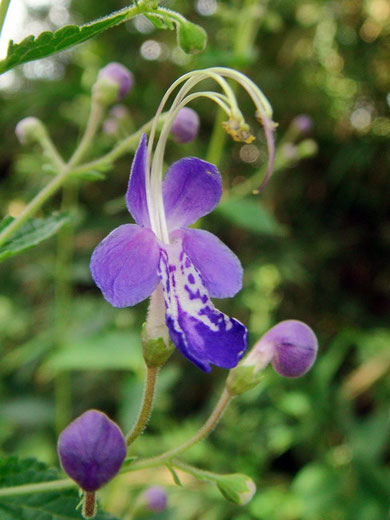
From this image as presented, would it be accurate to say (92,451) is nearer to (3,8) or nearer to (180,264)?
(180,264)

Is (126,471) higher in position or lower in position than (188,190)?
lower

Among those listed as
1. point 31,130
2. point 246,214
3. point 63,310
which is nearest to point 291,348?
point 31,130

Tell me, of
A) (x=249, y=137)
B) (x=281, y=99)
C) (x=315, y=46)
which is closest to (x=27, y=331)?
(x=281, y=99)

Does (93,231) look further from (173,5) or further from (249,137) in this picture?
(249,137)

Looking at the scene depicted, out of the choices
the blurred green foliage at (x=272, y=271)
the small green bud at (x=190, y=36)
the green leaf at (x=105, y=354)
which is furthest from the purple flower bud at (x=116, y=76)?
the blurred green foliage at (x=272, y=271)

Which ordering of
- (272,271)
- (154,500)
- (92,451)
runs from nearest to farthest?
1. (92,451)
2. (154,500)
3. (272,271)

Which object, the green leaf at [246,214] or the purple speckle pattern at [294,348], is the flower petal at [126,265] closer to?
the purple speckle pattern at [294,348]

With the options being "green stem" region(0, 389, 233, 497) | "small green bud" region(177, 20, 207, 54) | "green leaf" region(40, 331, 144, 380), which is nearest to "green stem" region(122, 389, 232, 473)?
"green stem" region(0, 389, 233, 497)
